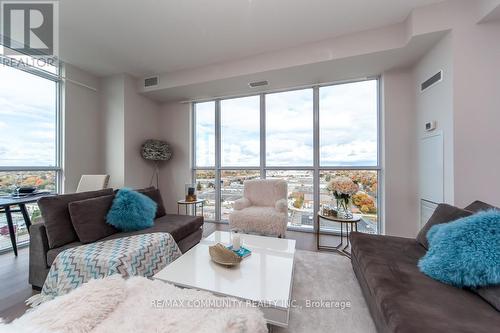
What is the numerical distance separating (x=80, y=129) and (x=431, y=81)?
528 centimetres

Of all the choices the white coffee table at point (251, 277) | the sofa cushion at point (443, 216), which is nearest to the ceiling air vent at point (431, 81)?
the sofa cushion at point (443, 216)

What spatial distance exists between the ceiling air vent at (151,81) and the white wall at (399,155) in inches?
150

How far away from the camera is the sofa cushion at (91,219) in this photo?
5.91ft

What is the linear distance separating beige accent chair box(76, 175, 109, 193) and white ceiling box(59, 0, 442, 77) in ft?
6.11

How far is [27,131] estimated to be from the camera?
9.42ft

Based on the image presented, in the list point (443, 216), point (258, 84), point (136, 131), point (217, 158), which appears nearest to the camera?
point (443, 216)

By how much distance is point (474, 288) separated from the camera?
1.11 m

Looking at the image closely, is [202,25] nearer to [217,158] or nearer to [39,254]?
[217,158]

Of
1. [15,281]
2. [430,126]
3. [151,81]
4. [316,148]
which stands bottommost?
[15,281]

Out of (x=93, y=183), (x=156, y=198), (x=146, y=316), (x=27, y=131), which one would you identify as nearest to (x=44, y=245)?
(x=156, y=198)

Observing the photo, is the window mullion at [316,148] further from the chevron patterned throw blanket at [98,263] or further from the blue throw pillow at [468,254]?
the chevron patterned throw blanket at [98,263]

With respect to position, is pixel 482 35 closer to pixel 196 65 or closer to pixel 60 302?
pixel 196 65

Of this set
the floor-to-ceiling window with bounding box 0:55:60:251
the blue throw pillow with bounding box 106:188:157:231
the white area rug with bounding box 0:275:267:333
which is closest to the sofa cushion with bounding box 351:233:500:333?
→ the white area rug with bounding box 0:275:267:333

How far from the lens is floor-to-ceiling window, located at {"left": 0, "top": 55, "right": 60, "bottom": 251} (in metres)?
2.65
